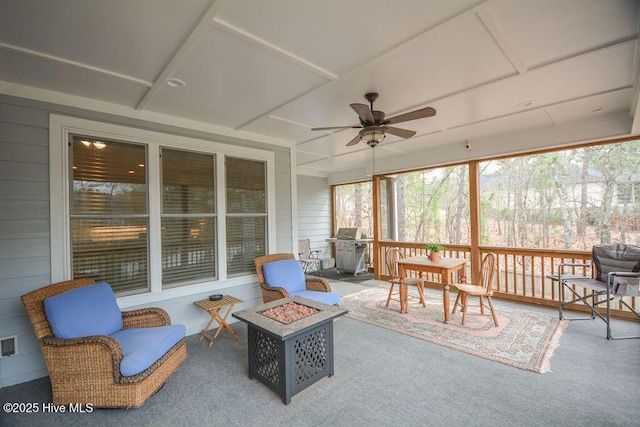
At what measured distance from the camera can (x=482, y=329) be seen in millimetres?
3500

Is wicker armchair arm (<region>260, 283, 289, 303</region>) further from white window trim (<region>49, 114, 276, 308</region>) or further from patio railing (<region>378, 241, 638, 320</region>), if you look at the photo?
patio railing (<region>378, 241, 638, 320</region>)

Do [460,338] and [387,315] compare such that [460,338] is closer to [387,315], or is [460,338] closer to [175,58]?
[387,315]

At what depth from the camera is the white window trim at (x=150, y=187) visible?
2744 millimetres

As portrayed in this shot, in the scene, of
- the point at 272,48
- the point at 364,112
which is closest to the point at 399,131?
the point at 364,112

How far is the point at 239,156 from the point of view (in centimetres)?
414

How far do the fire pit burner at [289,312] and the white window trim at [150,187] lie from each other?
4.79 ft

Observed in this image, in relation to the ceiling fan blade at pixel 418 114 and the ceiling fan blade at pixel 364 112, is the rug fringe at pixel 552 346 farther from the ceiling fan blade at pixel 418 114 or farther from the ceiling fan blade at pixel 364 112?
the ceiling fan blade at pixel 364 112

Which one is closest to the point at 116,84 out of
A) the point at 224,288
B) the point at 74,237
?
the point at 74,237

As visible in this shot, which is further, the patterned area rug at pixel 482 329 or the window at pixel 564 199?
the window at pixel 564 199

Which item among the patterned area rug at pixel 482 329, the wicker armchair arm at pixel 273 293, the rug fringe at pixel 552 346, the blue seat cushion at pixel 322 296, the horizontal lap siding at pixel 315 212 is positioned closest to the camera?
the rug fringe at pixel 552 346

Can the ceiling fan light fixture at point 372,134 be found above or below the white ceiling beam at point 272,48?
below

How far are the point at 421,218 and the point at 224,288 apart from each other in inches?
214

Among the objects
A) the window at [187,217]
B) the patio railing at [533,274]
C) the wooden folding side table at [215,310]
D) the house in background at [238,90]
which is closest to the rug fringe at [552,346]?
the patio railing at [533,274]

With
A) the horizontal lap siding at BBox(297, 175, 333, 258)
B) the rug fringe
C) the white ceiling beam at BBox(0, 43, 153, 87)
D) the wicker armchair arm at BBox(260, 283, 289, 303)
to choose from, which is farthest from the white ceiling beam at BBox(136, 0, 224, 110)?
the horizontal lap siding at BBox(297, 175, 333, 258)
